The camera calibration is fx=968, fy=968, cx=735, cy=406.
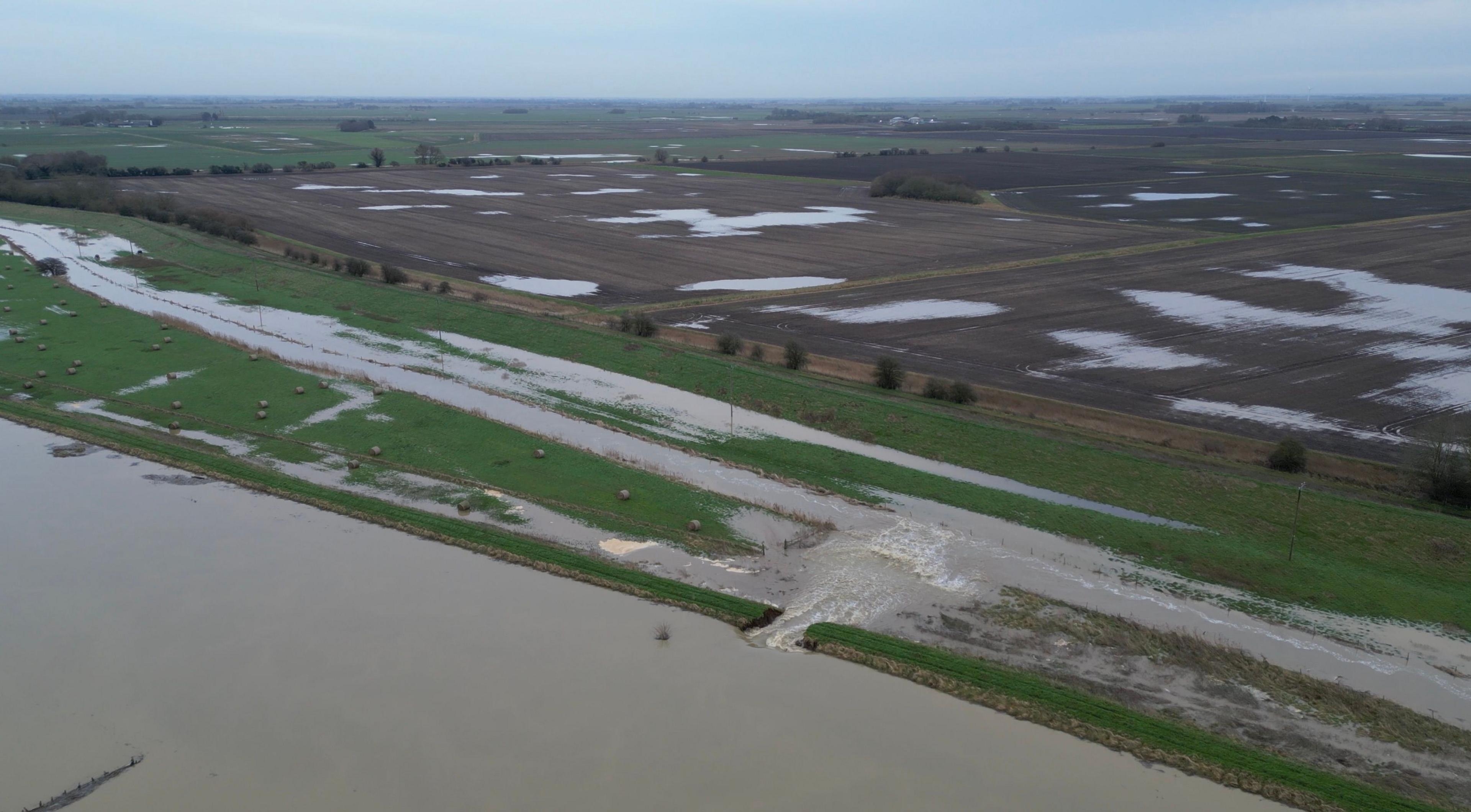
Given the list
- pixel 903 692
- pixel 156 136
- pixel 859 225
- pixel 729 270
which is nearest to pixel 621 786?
pixel 903 692

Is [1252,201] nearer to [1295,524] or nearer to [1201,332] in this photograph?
[1201,332]

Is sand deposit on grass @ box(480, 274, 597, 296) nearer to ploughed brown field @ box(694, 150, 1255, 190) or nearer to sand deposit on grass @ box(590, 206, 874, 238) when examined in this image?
sand deposit on grass @ box(590, 206, 874, 238)

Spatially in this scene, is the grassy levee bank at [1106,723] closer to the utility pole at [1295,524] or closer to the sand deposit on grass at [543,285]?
the utility pole at [1295,524]

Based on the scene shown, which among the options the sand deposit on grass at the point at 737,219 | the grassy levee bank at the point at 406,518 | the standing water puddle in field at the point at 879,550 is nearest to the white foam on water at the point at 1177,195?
the sand deposit on grass at the point at 737,219

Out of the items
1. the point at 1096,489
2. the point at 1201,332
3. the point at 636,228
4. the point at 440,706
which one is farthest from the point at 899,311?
the point at 440,706

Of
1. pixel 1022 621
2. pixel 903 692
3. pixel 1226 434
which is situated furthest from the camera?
pixel 1226 434

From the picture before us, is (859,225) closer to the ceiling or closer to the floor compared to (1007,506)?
closer to the ceiling

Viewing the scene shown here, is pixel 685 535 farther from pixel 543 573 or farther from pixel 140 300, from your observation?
pixel 140 300
